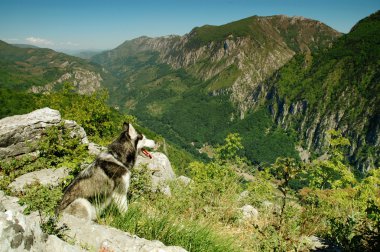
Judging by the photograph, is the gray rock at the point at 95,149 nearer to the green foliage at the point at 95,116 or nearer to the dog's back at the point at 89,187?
the green foliage at the point at 95,116

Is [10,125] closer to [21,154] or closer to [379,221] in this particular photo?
[21,154]

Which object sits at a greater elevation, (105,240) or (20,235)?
(20,235)

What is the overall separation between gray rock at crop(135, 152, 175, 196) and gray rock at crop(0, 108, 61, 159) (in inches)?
190

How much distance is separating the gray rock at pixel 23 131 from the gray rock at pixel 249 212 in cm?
944

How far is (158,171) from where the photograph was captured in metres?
12.8

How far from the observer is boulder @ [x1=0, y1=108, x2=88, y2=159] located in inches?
532

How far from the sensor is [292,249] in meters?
6.65

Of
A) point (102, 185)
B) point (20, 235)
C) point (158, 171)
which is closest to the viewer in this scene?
point (20, 235)

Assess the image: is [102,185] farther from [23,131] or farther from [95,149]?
[23,131]

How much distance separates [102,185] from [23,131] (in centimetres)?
917

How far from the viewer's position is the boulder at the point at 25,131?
44.4 feet

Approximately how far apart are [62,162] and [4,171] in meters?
2.02

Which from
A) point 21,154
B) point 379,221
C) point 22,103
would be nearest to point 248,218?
point 379,221

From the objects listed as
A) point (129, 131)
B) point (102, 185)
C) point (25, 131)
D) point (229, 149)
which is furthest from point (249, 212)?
point (25, 131)
